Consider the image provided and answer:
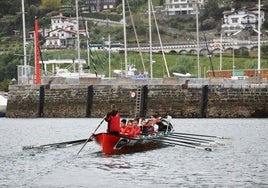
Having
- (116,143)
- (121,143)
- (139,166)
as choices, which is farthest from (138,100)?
(139,166)

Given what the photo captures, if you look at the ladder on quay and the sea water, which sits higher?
the ladder on quay

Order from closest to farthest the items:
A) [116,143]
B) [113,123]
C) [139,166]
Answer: [139,166]
[113,123]
[116,143]

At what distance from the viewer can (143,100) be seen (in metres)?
96.6

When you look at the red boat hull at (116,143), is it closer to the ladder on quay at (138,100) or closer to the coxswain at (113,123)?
the coxswain at (113,123)

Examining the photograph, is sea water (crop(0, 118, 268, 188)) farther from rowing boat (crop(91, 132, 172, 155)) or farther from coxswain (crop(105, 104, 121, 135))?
coxswain (crop(105, 104, 121, 135))

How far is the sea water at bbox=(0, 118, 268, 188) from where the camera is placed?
5128cm

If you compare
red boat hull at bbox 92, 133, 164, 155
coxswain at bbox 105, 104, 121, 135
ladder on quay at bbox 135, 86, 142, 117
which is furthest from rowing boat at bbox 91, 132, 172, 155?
ladder on quay at bbox 135, 86, 142, 117

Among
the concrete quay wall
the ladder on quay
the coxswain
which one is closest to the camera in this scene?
the coxswain

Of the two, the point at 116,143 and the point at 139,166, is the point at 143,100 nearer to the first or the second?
the point at 116,143

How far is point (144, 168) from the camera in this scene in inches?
2211

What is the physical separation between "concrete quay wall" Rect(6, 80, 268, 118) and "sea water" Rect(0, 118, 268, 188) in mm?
15917

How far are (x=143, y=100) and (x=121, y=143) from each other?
116 feet

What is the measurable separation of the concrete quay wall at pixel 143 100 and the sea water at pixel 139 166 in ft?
52.2

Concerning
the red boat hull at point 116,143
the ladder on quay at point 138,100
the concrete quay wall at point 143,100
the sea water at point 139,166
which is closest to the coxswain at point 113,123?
the red boat hull at point 116,143
